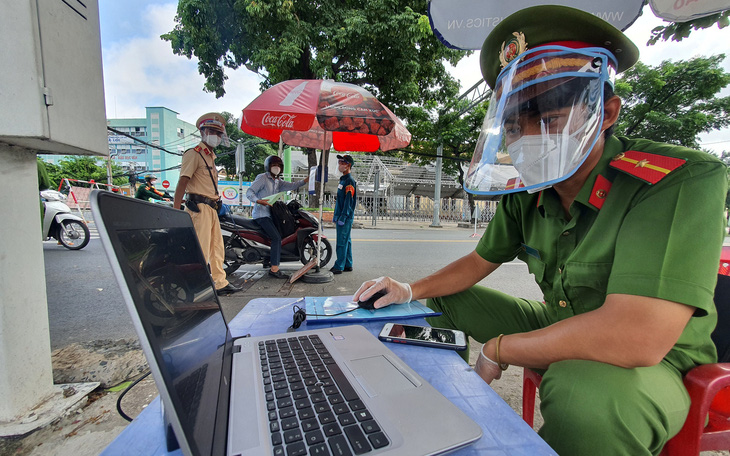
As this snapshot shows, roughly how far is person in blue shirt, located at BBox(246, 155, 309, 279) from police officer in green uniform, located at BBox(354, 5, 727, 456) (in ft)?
10.2

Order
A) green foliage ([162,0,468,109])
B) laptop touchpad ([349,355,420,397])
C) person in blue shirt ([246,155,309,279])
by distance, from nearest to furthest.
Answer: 1. laptop touchpad ([349,355,420,397])
2. person in blue shirt ([246,155,309,279])
3. green foliage ([162,0,468,109])

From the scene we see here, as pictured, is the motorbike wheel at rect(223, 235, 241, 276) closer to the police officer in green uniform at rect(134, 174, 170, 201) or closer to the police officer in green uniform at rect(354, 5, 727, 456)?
the police officer in green uniform at rect(354, 5, 727, 456)

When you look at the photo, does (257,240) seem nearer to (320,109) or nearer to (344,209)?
(344,209)

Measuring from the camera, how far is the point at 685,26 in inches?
89.8

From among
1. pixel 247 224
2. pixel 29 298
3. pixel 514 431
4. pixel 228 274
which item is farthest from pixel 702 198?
pixel 228 274

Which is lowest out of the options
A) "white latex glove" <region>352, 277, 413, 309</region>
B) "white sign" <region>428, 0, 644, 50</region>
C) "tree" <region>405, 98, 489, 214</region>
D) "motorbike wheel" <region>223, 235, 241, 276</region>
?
"motorbike wheel" <region>223, 235, 241, 276</region>

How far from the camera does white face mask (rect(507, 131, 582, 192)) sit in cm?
98

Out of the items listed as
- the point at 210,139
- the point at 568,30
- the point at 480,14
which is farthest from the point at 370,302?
the point at 210,139

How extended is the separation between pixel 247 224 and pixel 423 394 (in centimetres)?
396

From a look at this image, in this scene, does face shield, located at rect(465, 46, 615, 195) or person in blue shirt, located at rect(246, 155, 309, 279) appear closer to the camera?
face shield, located at rect(465, 46, 615, 195)

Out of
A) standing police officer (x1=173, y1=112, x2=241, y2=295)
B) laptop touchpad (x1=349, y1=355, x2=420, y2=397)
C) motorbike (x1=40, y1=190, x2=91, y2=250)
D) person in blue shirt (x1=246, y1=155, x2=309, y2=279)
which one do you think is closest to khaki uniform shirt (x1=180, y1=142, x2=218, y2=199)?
standing police officer (x1=173, y1=112, x2=241, y2=295)

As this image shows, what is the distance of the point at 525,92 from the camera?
1052mm

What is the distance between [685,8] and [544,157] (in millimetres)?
1747

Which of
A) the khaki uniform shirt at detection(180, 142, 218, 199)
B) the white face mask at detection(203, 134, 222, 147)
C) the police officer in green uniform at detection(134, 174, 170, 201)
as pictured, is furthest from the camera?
the police officer in green uniform at detection(134, 174, 170, 201)
